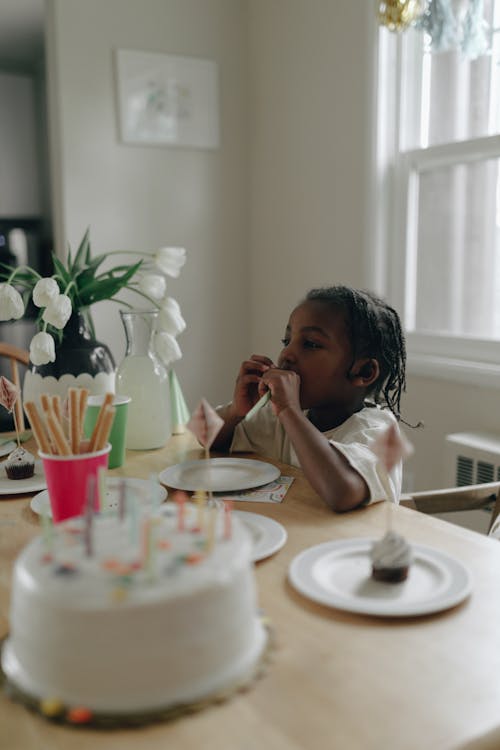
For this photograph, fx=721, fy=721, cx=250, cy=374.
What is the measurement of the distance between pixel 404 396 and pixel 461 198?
72 cm

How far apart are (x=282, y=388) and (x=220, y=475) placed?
19 centimetres

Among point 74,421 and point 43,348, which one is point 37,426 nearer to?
point 74,421

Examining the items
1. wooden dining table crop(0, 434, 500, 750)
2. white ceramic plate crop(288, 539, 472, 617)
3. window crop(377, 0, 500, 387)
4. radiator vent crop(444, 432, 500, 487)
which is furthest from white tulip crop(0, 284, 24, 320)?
window crop(377, 0, 500, 387)

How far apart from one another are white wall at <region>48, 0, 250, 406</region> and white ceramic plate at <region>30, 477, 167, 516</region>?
6.53 ft

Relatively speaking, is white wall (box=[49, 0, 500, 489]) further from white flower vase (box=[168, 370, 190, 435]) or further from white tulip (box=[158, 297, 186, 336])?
white tulip (box=[158, 297, 186, 336])

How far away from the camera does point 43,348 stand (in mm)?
1320

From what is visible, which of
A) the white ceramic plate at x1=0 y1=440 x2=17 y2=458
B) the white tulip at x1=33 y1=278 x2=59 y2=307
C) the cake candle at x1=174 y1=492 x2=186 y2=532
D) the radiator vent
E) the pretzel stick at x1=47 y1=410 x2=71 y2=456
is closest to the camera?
the cake candle at x1=174 y1=492 x2=186 y2=532

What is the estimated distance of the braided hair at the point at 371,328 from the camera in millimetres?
1463

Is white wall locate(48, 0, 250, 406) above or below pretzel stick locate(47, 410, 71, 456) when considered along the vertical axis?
above

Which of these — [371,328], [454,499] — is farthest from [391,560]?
[371,328]

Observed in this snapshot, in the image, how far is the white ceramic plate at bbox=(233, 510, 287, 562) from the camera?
2.89ft

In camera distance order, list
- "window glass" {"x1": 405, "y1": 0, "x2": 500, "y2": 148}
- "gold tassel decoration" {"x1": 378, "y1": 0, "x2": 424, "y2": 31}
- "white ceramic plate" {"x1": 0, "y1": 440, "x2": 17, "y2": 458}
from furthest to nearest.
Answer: "window glass" {"x1": 405, "y1": 0, "x2": 500, "y2": 148} < "gold tassel decoration" {"x1": 378, "y1": 0, "x2": 424, "y2": 31} < "white ceramic plate" {"x1": 0, "y1": 440, "x2": 17, "y2": 458}

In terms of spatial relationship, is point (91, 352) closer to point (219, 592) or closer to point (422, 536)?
point (422, 536)

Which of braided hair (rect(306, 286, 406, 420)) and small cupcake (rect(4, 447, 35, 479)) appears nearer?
small cupcake (rect(4, 447, 35, 479))
